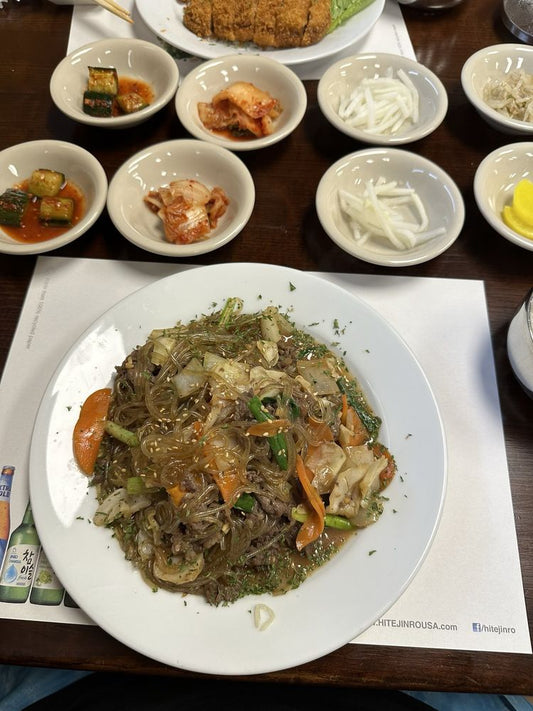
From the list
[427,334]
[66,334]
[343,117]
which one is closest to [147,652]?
[66,334]

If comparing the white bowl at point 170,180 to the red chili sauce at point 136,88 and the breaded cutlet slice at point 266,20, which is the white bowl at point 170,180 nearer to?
the red chili sauce at point 136,88

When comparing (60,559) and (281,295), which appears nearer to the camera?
(60,559)

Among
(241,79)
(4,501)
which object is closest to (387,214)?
(241,79)

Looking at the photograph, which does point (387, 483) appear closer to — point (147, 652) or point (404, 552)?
point (404, 552)

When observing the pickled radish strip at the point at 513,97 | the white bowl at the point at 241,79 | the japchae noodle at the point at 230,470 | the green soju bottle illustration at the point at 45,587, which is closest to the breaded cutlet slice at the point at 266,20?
the white bowl at the point at 241,79

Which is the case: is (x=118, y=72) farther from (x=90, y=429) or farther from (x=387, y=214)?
(x=90, y=429)

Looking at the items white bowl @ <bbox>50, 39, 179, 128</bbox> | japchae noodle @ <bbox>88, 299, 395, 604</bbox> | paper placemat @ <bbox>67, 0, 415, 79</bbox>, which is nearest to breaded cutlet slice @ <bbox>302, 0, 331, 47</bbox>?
paper placemat @ <bbox>67, 0, 415, 79</bbox>

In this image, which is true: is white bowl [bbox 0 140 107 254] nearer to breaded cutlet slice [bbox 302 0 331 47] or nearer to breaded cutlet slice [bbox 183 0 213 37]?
breaded cutlet slice [bbox 183 0 213 37]
